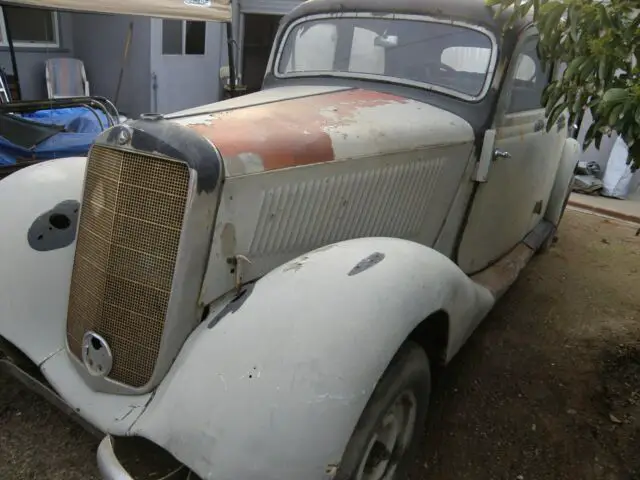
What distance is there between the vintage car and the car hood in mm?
11

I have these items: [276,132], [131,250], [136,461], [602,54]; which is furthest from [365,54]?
[136,461]

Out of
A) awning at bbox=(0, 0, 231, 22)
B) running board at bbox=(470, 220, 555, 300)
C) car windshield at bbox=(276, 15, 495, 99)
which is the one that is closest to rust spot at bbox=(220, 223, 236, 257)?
A: car windshield at bbox=(276, 15, 495, 99)

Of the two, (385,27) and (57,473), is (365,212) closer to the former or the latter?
(385,27)

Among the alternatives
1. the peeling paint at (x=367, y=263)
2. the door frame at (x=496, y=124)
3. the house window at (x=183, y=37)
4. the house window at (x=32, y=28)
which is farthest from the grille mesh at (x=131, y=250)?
the house window at (x=183, y=37)

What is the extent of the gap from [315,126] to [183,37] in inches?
338

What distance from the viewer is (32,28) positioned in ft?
29.4

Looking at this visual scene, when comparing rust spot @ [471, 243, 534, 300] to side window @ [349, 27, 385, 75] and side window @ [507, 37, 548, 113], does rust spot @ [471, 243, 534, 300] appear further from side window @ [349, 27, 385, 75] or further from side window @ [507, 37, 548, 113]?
side window @ [349, 27, 385, 75]

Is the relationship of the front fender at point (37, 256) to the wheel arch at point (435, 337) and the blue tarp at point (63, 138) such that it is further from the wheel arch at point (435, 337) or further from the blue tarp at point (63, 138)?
the blue tarp at point (63, 138)

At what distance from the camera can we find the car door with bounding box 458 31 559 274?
3.20 metres

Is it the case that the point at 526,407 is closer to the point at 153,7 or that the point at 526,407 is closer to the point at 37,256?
the point at 37,256

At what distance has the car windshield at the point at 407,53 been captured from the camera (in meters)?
3.12

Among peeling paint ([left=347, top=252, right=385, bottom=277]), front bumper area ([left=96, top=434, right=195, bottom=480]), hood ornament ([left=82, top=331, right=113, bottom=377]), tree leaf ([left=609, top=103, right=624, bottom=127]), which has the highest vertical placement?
tree leaf ([left=609, top=103, right=624, bottom=127])

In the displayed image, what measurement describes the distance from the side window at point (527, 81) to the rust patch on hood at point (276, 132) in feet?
3.61

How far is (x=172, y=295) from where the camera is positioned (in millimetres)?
1891
